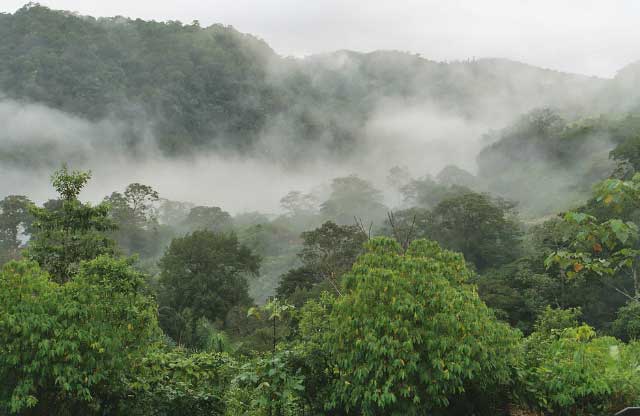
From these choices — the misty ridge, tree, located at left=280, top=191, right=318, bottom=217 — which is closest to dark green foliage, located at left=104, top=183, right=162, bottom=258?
tree, located at left=280, top=191, right=318, bottom=217

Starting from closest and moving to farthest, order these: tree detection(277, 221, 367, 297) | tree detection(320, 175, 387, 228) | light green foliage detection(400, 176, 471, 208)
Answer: tree detection(277, 221, 367, 297) < light green foliage detection(400, 176, 471, 208) < tree detection(320, 175, 387, 228)

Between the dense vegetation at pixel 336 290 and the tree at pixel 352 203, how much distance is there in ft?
0.93

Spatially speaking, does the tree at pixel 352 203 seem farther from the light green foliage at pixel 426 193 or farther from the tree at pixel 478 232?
the tree at pixel 478 232

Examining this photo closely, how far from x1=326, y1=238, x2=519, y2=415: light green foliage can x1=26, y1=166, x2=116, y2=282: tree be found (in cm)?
493

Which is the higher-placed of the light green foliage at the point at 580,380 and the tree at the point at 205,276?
the light green foliage at the point at 580,380

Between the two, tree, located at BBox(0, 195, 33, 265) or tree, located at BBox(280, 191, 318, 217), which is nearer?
tree, located at BBox(0, 195, 33, 265)

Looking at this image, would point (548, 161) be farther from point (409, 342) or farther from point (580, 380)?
point (409, 342)

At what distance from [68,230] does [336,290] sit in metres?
5.24

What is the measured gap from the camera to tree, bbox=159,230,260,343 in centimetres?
2662

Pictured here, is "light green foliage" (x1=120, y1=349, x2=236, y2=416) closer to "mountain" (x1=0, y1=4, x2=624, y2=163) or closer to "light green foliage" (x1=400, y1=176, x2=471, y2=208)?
"light green foliage" (x1=400, y1=176, x2=471, y2=208)

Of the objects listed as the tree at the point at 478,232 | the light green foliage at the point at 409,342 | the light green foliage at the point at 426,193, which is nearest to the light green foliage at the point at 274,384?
the light green foliage at the point at 409,342

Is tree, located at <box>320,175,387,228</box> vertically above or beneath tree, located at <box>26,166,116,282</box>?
beneath

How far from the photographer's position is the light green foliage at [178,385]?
252 inches

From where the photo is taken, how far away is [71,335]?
5.62m
